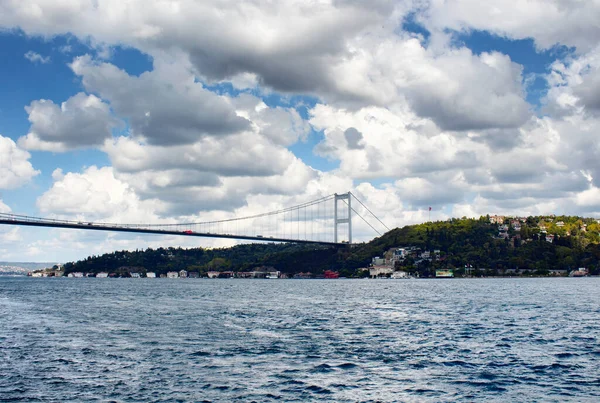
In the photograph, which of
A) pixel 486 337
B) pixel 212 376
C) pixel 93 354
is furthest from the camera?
pixel 486 337

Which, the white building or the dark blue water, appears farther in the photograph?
Answer: the white building

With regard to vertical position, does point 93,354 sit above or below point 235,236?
below

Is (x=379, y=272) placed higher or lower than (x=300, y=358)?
higher

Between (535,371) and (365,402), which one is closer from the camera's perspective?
(365,402)

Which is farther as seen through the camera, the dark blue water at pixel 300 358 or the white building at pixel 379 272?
the white building at pixel 379 272

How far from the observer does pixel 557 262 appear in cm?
19262

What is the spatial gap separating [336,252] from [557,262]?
69.8 m

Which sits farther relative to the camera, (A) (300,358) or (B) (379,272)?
(B) (379,272)

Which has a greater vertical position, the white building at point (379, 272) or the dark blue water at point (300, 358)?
the white building at point (379, 272)

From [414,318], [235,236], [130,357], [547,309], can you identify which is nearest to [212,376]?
[130,357]

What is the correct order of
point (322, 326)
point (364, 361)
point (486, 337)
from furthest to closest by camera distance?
point (322, 326), point (486, 337), point (364, 361)

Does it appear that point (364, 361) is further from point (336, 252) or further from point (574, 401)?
point (336, 252)

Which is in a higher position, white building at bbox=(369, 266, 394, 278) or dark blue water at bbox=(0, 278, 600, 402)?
white building at bbox=(369, 266, 394, 278)

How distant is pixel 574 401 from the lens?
A: 18.1m
